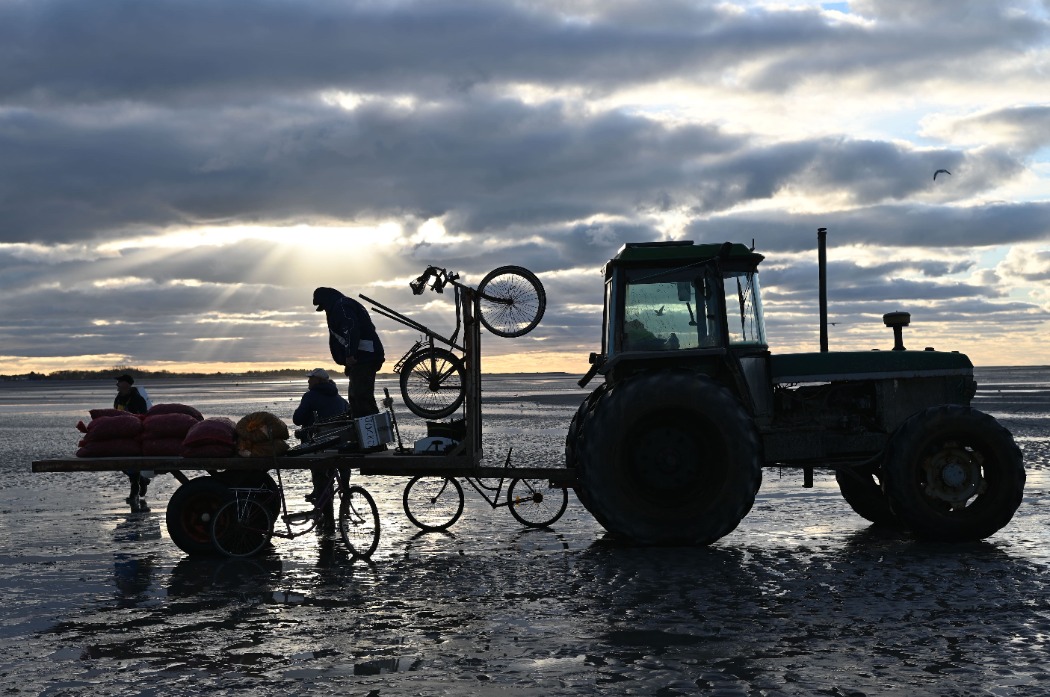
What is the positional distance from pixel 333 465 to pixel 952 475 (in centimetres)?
602

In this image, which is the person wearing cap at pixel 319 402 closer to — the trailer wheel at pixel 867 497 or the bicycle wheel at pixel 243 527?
the bicycle wheel at pixel 243 527

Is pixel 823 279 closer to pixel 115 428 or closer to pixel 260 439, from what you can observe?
pixel 260 439

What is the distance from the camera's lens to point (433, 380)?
423 inches

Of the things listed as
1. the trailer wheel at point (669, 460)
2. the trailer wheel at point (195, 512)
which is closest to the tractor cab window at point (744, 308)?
the trailer wheel at point (669, 460)

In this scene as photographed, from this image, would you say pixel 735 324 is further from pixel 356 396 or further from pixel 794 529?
pixel 356 396

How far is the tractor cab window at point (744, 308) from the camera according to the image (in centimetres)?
1066

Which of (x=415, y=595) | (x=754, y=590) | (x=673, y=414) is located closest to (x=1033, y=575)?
(x=754, y=590)

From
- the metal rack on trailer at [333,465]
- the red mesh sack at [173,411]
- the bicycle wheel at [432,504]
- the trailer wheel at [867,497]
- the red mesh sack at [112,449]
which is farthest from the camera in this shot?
the bicycle wheel at [432,504]

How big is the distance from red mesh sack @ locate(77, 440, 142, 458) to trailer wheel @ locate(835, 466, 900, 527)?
7.30 m

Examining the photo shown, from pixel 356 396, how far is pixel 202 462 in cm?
187

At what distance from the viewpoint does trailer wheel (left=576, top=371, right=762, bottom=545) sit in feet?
32.9

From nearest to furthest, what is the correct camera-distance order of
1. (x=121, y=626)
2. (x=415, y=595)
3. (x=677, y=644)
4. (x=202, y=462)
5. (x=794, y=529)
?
1. (x=677, y=644)
2. (x=121, y=626)
3. (x=415, y=595)
4. (x=202, y=462)
5. (x=794, y=529)

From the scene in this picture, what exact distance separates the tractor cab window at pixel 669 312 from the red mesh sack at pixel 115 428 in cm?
497

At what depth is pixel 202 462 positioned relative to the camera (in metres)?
10.4
